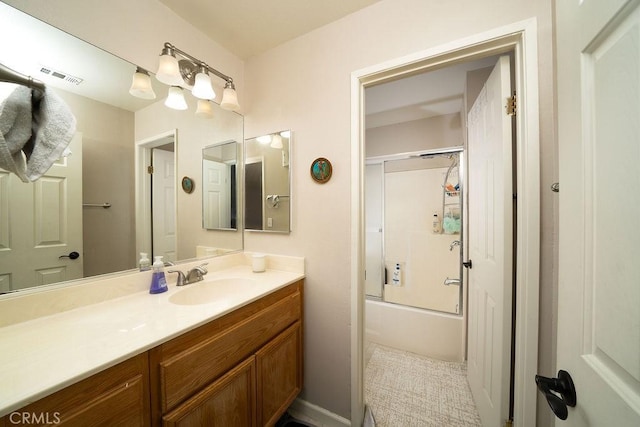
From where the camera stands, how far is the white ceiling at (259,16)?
3.69 ft

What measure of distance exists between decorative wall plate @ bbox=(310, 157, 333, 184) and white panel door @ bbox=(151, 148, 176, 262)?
833 mm

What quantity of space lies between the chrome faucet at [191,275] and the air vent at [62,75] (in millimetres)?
939

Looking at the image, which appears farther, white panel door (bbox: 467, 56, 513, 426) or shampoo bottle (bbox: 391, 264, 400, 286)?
shampoo bottle (bbox: 391, 264, 400, 286)

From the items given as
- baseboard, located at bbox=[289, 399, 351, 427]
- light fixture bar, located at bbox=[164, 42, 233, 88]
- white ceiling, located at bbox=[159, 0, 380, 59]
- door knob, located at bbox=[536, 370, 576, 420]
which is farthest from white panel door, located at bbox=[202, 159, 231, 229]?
door knob, located at bbox=[536, 370, 576, 420]

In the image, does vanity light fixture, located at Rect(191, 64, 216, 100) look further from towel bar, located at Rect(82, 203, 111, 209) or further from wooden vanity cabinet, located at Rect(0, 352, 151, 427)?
wooden vanity cabinet, located at Rect(0, 352, 151, 427)

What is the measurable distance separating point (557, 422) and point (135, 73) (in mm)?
1951

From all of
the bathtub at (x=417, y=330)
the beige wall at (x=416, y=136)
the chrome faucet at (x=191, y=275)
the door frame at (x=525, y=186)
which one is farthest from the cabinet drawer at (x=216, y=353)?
the beige wall at (x=416, y=136)

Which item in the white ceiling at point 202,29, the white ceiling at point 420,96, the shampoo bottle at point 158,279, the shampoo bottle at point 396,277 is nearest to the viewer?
the white ceiling at point 202,29

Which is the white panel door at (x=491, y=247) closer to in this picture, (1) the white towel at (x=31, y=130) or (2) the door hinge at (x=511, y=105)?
(2) the door hinge at (x=511, y=105)

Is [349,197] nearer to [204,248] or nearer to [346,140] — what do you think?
[346,140]

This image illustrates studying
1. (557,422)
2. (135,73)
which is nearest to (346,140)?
(135,73)

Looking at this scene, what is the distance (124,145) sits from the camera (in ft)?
3.47

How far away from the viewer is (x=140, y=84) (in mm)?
1050

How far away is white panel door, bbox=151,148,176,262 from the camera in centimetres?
118
